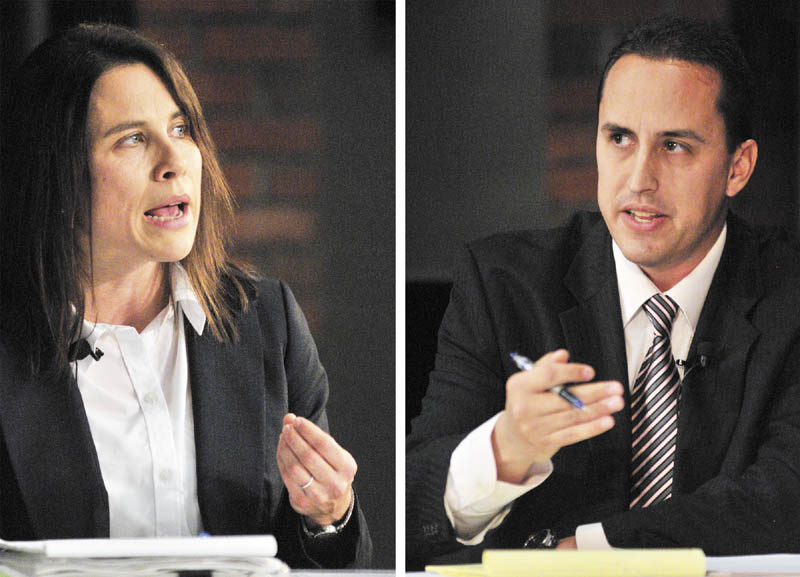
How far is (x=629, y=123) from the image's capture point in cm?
209

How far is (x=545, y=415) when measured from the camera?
81.0 inches

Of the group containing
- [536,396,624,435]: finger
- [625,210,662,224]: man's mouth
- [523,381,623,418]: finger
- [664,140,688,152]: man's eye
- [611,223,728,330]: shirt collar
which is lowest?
[536,396,624,435]: finger

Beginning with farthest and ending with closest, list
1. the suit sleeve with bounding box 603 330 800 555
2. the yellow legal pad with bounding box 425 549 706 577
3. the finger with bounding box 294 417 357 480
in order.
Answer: the finger with bounding box 294 417 357 480 < the suit sleeve with bounding box 603 330 800 555 < the yellow legal pad with bounding box 425 549 706 577

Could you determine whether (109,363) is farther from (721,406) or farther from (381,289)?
(721,406)

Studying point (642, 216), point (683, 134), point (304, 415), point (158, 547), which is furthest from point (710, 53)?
point (158, 547)

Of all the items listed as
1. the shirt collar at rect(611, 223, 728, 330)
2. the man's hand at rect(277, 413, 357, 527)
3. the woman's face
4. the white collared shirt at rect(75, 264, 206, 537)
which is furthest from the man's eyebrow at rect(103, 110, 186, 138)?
the shirt collar at rect(611, 223, 728, 330)

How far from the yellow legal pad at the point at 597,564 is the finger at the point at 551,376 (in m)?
0.30

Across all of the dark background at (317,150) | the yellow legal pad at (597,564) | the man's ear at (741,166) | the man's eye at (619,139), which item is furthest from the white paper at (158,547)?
the man's ear at (741,166)

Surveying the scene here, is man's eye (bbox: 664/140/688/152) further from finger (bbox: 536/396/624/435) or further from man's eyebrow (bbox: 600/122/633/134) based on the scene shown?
finger (bbox: 536/396/624/435)

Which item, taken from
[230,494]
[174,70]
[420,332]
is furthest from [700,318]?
[174,70]

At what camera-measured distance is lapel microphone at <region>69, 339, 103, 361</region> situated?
211 cm

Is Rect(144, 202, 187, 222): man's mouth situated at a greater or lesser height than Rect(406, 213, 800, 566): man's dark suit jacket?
greater

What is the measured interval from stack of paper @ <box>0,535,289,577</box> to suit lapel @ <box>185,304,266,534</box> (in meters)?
0.09

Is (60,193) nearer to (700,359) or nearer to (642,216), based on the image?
(642,216)
